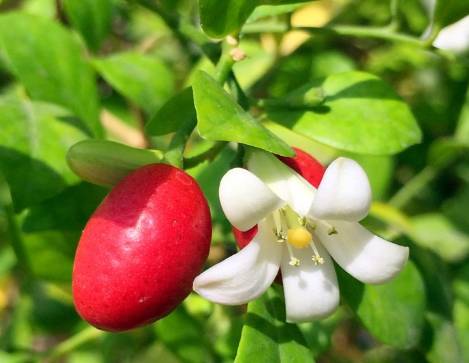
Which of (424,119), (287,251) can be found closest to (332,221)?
(287,251)

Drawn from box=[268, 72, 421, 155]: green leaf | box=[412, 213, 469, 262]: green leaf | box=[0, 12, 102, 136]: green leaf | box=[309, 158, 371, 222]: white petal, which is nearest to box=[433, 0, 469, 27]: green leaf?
box=[268, 72, 421, 155]: green leaf

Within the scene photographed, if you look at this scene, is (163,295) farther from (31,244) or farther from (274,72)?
(274,72)

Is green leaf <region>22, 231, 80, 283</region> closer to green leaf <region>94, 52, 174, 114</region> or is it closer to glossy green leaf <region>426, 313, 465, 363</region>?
green leaf <region>94, 52, 174, 114</region>

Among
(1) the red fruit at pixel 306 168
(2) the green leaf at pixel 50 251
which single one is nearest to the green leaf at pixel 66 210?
(2) the green leaf at pixel 50 251

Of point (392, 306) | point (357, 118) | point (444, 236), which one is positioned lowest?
point (444, 236)

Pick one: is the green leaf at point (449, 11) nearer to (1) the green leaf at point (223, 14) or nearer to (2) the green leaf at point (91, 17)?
(1) the green leaf at point (223, 14)

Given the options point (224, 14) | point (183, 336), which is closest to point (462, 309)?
point (183, 336)

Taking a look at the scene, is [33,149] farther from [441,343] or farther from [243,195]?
[441,343]
